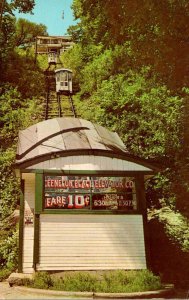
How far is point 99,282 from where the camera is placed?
1085 centimetres

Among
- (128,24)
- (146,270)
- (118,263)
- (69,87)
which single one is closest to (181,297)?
(146,270)

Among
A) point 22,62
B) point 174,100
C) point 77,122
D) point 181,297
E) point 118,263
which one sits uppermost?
point 22,62

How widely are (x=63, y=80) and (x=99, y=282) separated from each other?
98.1 feet

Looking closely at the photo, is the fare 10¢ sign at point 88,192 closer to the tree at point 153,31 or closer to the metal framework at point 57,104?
the tree at point 153,31

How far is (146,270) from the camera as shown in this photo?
1180cm

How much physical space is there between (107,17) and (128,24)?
3.42ft

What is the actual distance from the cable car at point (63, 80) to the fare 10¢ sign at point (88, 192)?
26234mm

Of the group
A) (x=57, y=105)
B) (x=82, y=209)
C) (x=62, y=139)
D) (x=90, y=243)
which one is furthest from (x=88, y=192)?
(x=57, y=105)

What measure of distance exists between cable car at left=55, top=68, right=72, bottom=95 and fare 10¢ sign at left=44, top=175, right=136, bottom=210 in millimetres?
26234

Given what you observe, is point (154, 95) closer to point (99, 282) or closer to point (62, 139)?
point (62, 139)

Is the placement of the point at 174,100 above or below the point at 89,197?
above

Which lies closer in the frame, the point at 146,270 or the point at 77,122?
the point at 146,270

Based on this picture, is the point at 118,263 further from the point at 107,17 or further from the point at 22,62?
the point at 22,62

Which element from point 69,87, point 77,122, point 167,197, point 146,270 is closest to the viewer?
point 146,270
